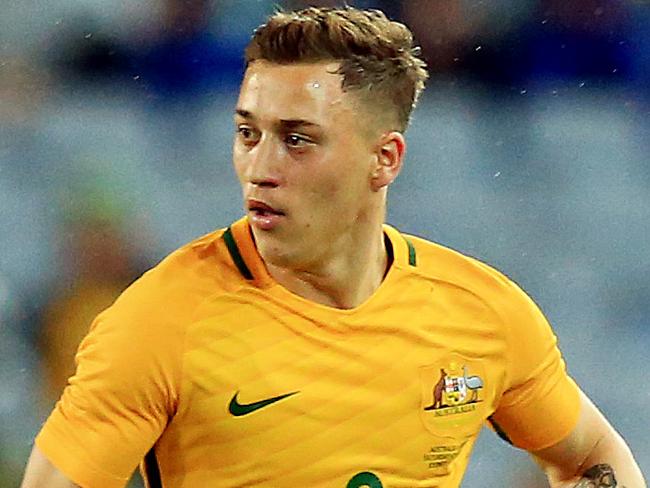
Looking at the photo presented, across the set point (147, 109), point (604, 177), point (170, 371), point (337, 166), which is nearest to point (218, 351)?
point (170, 371)

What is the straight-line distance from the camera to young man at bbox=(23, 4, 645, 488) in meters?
1.62

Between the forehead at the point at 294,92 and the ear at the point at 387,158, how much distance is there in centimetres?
10

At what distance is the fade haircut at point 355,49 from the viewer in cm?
166

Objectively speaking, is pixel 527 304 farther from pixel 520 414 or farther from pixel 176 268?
pixel 176 268

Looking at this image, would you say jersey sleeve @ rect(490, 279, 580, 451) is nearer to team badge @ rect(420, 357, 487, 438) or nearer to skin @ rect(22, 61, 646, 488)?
team badge @ rect(420, 357, 487, 438)

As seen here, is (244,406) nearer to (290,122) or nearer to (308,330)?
(308,330)

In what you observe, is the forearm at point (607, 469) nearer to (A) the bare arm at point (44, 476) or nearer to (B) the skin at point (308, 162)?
(B) the skin at point (308, 162)

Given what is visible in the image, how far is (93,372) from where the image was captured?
160 cm

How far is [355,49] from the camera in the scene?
5.56 ft

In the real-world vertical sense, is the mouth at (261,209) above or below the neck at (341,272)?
above

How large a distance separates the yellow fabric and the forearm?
74 millimetres

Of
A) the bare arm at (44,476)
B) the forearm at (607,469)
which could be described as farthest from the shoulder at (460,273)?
the bare arm at (44,476)

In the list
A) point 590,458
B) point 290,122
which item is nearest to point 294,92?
point 290,122

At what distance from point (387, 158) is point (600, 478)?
0.55 m
